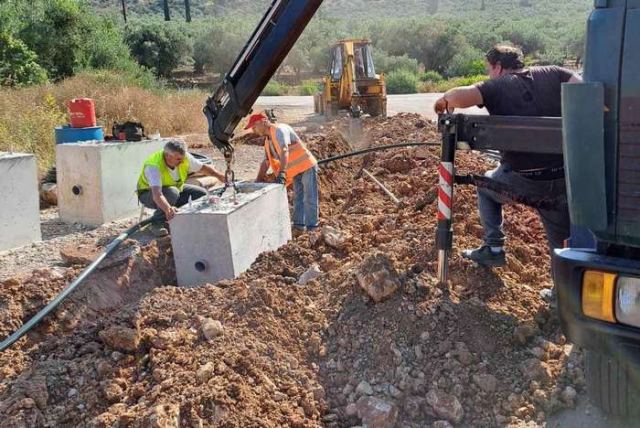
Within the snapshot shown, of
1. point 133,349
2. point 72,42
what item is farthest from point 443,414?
point 72,42

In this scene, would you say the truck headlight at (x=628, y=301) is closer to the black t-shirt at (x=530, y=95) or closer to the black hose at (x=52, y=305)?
the black t-shirt at (x=530, y=95)

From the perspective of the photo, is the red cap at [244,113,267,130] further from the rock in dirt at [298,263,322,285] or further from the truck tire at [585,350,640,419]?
the truck tire at [585,350,640,419]

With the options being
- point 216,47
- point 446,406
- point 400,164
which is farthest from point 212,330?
point 216,47

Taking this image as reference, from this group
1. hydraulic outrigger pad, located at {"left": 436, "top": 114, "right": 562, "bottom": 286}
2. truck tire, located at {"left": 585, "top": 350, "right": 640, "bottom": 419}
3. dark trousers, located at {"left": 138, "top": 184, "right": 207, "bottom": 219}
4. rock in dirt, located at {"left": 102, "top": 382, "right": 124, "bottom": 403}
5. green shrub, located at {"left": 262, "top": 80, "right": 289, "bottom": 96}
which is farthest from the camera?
green shrub, located at {"left": 262, "top": 80, "right": 289, "bottom": 96}

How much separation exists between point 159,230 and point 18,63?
50.0 ft

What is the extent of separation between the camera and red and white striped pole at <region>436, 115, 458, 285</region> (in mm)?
A: 4438

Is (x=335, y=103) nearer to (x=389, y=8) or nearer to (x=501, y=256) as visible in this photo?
(x=501, y=256)

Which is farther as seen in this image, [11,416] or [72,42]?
[72,42]

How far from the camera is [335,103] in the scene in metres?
19.1

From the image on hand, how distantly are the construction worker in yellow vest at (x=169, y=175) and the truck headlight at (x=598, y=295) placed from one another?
454cm

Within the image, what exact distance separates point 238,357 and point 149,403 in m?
0.57

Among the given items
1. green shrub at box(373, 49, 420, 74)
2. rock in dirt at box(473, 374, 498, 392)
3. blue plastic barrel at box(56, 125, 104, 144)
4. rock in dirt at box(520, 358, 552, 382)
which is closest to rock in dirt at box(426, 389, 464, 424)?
rock in dirt at box(473, 374, 498, 392)

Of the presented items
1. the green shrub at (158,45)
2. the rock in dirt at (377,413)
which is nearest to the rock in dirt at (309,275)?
the rock in dirt at (377,413)

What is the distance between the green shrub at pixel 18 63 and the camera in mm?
19453
